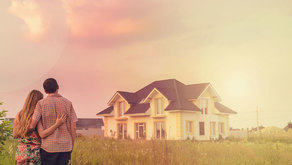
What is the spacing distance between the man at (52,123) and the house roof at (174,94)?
2625 centimetres

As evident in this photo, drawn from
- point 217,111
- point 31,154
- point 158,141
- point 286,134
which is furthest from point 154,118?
point 31,154

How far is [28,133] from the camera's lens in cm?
568

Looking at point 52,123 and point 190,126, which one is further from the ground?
point 52,123

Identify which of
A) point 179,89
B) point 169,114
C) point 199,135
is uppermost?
point 179,89

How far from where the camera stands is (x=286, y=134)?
90.8 ft

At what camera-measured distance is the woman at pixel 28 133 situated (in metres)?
5.60

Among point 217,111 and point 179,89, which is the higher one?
point 179,89

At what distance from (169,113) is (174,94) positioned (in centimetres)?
237

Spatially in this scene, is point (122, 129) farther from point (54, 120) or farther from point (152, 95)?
point (54, 120)

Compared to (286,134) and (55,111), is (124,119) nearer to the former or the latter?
(286,134)

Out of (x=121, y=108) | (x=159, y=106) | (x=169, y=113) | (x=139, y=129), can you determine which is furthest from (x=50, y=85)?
(x=121, y=108)

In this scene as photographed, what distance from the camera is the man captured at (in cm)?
557

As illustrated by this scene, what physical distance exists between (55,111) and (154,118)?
28863mm

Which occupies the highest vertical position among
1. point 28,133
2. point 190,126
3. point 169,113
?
point 28,133
